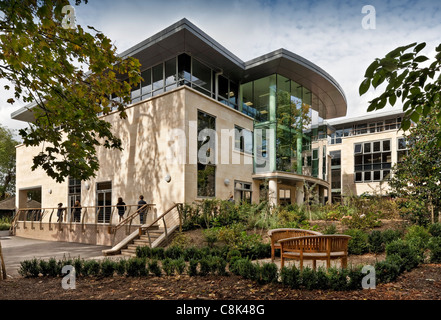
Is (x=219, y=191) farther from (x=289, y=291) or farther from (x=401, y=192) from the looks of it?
(x=289, y=291)

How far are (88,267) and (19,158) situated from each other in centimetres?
2521

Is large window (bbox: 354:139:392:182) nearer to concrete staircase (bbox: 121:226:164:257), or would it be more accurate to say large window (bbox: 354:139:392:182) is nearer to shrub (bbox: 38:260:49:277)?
concrete staircase (bbox: 121:226:164:257)

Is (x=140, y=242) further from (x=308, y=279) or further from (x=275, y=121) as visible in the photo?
(x=275, y=121)

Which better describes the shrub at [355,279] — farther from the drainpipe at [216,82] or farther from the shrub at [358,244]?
the drainpipe at [216,82]

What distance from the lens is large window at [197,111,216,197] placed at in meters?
15.9

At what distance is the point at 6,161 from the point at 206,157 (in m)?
32.8

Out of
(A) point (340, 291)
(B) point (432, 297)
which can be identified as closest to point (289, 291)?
(A) point (340, 291)

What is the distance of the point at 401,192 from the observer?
465 inches

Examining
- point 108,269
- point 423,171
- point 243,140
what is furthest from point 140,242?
point 423,171

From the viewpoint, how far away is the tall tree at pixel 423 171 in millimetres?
10961

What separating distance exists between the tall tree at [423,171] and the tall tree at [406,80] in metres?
8.76

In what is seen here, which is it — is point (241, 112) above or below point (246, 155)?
above

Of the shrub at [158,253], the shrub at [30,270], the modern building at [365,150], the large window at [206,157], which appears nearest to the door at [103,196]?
the large window at [206,157]

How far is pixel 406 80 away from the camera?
313 centimetres
